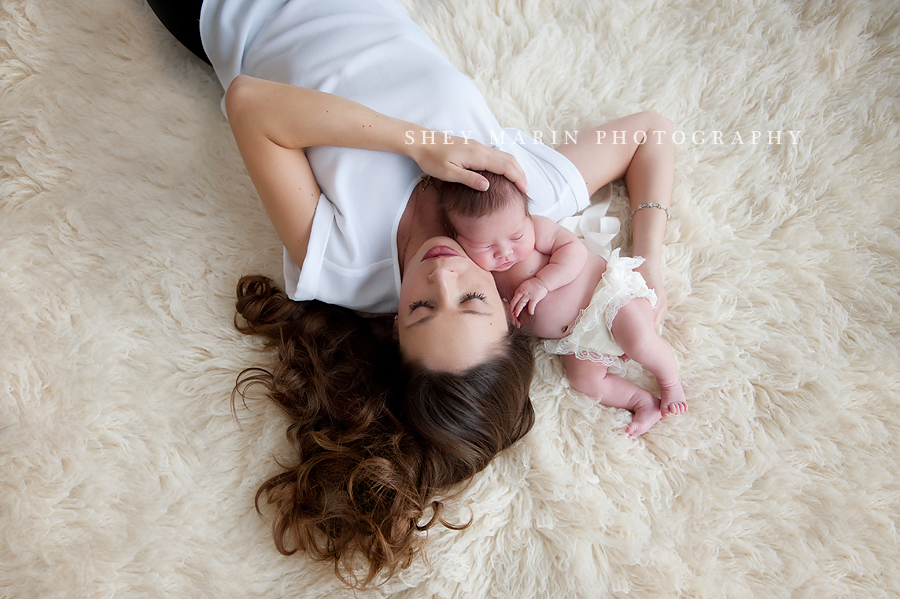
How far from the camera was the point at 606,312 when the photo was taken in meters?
0.99

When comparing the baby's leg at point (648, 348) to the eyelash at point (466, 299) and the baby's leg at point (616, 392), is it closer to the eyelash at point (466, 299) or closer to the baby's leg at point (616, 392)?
the baby's leg at point (616, 392)

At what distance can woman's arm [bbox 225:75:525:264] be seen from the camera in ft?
3.26

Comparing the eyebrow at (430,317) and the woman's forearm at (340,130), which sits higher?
the woman's forearm at (340,130)

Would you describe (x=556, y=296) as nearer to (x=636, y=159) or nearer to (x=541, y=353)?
(x=541, y=353)

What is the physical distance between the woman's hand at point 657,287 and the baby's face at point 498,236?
0.27 metres

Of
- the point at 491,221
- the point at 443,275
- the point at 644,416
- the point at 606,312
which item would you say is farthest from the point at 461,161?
the point at 644,416

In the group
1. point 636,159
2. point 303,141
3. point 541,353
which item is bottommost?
point 541,353

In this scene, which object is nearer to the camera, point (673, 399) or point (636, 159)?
point (673, 399)

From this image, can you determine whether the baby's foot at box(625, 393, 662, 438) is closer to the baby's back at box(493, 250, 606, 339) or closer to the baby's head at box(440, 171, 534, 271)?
the baby's back at box(493, 250, 606, 339)

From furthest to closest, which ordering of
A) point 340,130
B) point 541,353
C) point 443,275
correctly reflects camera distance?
point 541,353 → point 340,130 → point 443,275

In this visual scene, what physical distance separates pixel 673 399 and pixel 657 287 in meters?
0.24

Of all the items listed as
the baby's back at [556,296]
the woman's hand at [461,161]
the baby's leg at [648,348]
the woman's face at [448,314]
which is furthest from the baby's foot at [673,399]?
the woman's hand at [461,161]

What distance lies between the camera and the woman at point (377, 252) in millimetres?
926

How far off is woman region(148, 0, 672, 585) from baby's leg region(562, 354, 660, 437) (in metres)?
0.13
